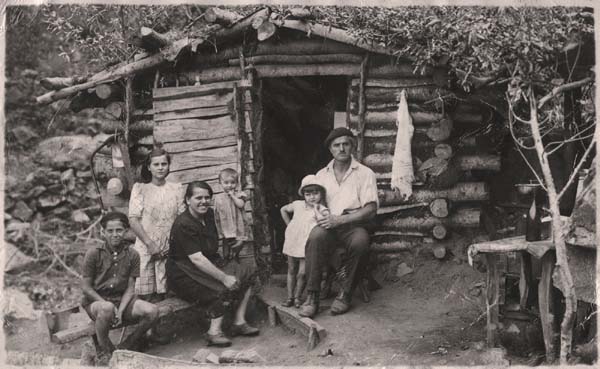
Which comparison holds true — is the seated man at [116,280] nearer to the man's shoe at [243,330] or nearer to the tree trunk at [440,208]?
the man's shoe at [243,330]

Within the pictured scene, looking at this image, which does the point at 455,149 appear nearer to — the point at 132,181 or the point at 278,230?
the point at 278,230

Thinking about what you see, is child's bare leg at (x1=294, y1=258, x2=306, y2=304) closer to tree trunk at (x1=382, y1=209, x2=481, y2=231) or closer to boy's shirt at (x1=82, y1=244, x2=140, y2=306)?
tree trunk at (x1=382, y1=209, x2=481, y2=231)

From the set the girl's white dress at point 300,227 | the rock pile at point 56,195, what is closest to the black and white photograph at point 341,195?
the girl's white dress at point 300,227

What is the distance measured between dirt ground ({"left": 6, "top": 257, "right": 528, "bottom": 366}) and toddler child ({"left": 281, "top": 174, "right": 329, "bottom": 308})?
26cm

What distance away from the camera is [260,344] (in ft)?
19.3

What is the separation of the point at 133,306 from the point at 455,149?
3.52 meters

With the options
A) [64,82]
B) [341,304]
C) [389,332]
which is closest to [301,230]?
[341,304]

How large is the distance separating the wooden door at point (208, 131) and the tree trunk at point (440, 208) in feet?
6.11

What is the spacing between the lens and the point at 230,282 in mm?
6020

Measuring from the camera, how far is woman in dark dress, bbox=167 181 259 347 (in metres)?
5.97

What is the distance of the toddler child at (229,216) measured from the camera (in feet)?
21.2

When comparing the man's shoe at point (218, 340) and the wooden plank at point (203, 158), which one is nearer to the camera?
the man's shoe at point (218, 340)

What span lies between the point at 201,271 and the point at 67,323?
1.29 meters

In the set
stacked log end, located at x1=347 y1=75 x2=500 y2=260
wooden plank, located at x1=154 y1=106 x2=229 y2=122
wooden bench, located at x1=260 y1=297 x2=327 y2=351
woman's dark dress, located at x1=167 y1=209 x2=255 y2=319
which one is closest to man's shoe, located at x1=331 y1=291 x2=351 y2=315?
wooden bench, located at x1=260 y1=297 x2=327 y2=351
